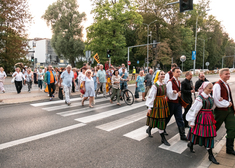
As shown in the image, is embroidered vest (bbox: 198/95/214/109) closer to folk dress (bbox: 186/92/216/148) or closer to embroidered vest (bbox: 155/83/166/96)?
folk dress (bbox: 186/92/216/148)

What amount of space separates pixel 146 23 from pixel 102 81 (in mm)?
34250

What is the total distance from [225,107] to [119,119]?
3.66 m

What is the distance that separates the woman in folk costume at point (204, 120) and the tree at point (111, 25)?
27.2 m

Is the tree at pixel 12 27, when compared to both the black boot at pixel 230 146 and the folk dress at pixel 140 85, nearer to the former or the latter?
the folk dress at pixel 140 85

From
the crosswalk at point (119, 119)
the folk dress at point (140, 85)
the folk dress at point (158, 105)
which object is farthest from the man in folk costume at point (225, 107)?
the folk dress at point (140, 85)

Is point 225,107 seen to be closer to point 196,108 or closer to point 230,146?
point 196,108

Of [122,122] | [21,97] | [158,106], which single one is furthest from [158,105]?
[21,97]

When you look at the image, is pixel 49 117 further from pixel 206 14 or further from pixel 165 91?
pixel 206 14

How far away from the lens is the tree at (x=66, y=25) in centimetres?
4369

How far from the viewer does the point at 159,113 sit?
4602 mm

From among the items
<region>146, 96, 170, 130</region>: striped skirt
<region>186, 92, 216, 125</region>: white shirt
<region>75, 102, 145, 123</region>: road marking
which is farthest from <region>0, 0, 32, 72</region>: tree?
<region>186, 92, 216, 125</region>: white shirt

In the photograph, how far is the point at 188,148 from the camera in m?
4.56

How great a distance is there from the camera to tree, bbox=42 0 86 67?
43.7m

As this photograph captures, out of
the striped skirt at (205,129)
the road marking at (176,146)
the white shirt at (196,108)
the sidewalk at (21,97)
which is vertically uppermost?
the white shirt at (196,108)
